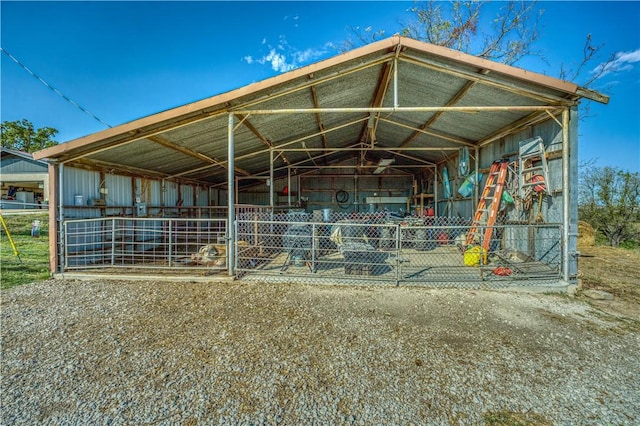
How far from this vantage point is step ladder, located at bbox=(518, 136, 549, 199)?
16.3ft

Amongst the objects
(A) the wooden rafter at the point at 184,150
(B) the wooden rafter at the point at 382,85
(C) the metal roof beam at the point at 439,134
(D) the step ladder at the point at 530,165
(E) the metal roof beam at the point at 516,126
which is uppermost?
(B) the wooden rafter at the point at 382,85

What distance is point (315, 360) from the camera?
2436mm

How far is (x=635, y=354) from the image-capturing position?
2582mm

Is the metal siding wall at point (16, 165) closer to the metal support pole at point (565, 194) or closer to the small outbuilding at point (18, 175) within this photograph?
the small outbuilding at point (18, 175)

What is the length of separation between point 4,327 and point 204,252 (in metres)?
3.12

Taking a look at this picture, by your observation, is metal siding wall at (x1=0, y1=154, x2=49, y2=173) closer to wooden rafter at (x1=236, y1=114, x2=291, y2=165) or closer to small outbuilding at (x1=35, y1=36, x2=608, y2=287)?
small outbuilding at (x1=35, y1=36, x2=608, y2=287)

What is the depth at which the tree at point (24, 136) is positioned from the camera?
25234 millimetres

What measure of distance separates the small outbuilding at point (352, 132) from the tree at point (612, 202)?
5551 mm

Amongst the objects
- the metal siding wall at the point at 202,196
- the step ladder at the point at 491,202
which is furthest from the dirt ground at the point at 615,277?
the metal siding wall at the point at 202,196

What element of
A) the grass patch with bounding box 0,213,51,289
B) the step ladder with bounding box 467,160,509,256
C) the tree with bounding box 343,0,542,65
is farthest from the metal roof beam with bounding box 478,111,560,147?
the grass patch with bounding box 0,213,51,289

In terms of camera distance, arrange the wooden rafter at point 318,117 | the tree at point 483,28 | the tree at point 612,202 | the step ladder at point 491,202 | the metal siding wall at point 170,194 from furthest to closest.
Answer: the tree at point 483,28
the tree at point 612,202
the metal siding wall at point 170,194
the step ladder at point 491,202
the wooden rafter at point 318,117

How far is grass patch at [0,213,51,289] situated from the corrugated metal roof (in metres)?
2.26

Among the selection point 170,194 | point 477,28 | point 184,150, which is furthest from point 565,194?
point 477,28

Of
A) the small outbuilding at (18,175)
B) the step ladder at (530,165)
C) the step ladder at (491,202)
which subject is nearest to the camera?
the step ladder at (530,165)
